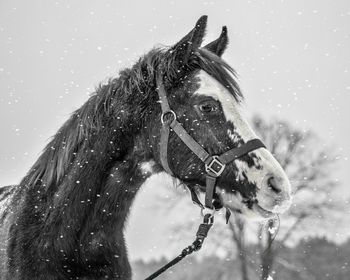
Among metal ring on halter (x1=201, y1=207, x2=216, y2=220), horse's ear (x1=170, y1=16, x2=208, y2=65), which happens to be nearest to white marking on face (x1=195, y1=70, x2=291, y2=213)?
horse's ear (x1=170, y1=16, x2=208, y2=65)

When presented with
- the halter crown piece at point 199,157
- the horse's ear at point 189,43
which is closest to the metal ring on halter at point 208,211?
the halter crown piece at point 199,157

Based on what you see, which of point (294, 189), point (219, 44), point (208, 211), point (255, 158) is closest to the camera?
point (255, 158)

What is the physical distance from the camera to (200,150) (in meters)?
3.39

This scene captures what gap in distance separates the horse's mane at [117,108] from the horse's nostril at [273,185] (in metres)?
0.86

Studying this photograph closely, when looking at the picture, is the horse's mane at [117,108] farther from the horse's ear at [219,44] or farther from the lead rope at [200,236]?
the lead rope at [200,236]

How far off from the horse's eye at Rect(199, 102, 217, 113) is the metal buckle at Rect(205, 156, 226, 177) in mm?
408

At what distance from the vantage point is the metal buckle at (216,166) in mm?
3291

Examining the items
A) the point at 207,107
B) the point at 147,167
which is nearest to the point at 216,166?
the point at 207,107

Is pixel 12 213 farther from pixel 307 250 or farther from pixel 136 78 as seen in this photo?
pixel 307 250

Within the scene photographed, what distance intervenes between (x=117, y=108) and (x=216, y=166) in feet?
3.62

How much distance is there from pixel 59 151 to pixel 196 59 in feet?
5.03

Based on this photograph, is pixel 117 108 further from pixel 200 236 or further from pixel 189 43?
A: pixel 200 236

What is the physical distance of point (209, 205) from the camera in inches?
134

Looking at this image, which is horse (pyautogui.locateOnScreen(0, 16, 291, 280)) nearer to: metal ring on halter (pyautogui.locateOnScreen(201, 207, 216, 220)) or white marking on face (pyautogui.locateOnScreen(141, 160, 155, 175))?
white marking on face (pyautogui.locateOnScreen(141, 160, 155, 175))
